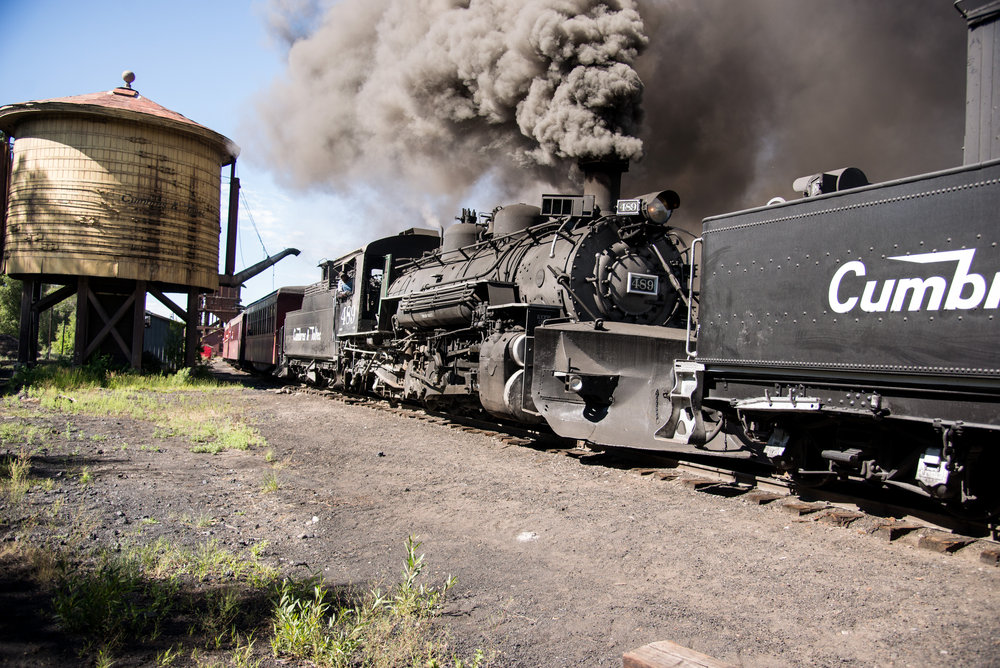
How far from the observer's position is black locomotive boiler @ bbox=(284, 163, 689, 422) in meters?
7.62

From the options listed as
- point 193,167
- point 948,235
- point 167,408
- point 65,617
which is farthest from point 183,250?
point 948,235

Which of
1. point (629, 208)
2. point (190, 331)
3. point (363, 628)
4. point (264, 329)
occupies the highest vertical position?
point (629, 208)

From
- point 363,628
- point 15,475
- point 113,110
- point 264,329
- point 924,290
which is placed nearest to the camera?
point 363,628

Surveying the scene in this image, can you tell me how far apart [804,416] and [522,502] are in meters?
2.15

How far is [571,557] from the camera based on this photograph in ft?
12.7

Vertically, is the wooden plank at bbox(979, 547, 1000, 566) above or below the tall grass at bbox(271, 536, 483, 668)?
above

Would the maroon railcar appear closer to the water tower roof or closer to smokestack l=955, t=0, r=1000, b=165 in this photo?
the water tower roof

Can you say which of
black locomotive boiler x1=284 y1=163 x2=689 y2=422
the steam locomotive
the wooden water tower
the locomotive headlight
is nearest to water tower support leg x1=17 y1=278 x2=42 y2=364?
the wooden water tower

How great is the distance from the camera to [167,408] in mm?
11047

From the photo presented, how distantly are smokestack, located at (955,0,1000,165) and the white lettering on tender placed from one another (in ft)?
3.45

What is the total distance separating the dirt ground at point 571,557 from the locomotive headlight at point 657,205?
3091 mm

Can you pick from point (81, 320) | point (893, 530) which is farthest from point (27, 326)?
point (893, 530)

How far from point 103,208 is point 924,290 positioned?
1741cm

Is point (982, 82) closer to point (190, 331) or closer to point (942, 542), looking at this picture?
point (942, 542)
